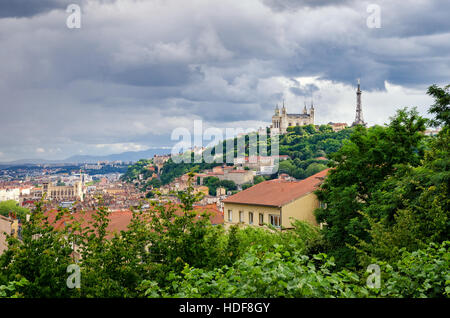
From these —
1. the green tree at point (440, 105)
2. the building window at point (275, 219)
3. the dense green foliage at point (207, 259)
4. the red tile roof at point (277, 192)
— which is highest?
the green tree at point (440, 105)

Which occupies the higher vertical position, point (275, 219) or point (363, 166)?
point (363, 166)

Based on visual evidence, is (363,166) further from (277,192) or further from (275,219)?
(277,192)

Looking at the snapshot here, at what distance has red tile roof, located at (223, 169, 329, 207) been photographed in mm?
39334

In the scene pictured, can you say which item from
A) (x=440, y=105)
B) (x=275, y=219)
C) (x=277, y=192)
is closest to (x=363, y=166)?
(x=440, y=105)

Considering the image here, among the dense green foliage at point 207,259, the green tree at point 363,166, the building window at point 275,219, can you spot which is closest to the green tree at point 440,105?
the green tree at point 363,166

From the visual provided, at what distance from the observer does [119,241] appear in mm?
9789

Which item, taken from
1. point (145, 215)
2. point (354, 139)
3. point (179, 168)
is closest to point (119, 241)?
point (145, 215)

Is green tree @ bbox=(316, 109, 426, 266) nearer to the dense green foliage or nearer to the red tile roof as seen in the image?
the dense green foliage

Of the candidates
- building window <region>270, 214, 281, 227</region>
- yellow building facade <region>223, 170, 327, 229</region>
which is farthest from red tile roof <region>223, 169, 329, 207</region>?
building window <region>270, 214, 281, 227</region>

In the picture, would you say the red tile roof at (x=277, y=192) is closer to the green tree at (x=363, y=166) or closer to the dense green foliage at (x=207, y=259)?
the green tree at (x=363, y=166)

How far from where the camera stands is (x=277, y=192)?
42938mm

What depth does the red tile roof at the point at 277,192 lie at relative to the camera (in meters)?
39.3

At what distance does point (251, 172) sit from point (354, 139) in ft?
516

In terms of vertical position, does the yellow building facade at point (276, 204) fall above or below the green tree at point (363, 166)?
below
